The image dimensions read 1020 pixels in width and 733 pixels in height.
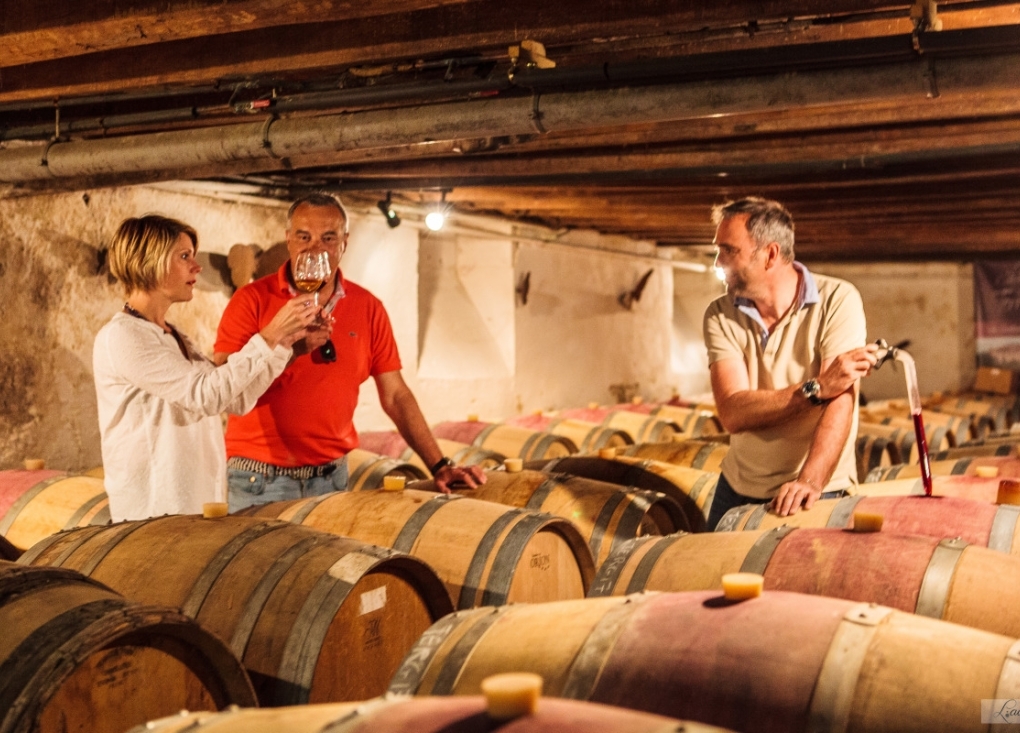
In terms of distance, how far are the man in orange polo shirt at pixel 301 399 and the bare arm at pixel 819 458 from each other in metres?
1.24

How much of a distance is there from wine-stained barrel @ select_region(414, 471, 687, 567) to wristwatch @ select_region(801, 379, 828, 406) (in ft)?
3.10

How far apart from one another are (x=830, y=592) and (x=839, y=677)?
645 mm

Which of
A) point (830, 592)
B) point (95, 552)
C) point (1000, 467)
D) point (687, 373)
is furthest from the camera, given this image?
point (687, 373)

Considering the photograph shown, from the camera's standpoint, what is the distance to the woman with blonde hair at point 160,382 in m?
2.83

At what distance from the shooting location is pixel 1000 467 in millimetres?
4086

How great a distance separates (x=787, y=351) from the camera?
10.2ft

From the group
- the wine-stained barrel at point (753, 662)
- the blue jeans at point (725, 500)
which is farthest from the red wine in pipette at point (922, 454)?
the wine-stained barrel at point (753, 662)

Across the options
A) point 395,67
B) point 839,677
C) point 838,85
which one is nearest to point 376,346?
point 395,67

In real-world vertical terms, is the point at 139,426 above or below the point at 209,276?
below

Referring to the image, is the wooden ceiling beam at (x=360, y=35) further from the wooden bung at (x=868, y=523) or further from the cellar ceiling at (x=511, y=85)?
the wooden bung at (x=868, y=523)

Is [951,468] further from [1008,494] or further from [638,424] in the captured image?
[638,424]

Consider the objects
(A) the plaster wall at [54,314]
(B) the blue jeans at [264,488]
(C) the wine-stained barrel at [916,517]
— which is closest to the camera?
Answer: (C) the wine-stained barrel at [916,517]

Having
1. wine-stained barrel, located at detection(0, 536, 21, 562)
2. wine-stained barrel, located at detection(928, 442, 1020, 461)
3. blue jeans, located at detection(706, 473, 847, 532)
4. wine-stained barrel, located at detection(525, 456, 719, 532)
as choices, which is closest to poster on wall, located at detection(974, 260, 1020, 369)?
wine-stained barrel, located at detection(928, 442, 1020, 461)

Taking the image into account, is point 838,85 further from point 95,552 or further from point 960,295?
point 960,295
